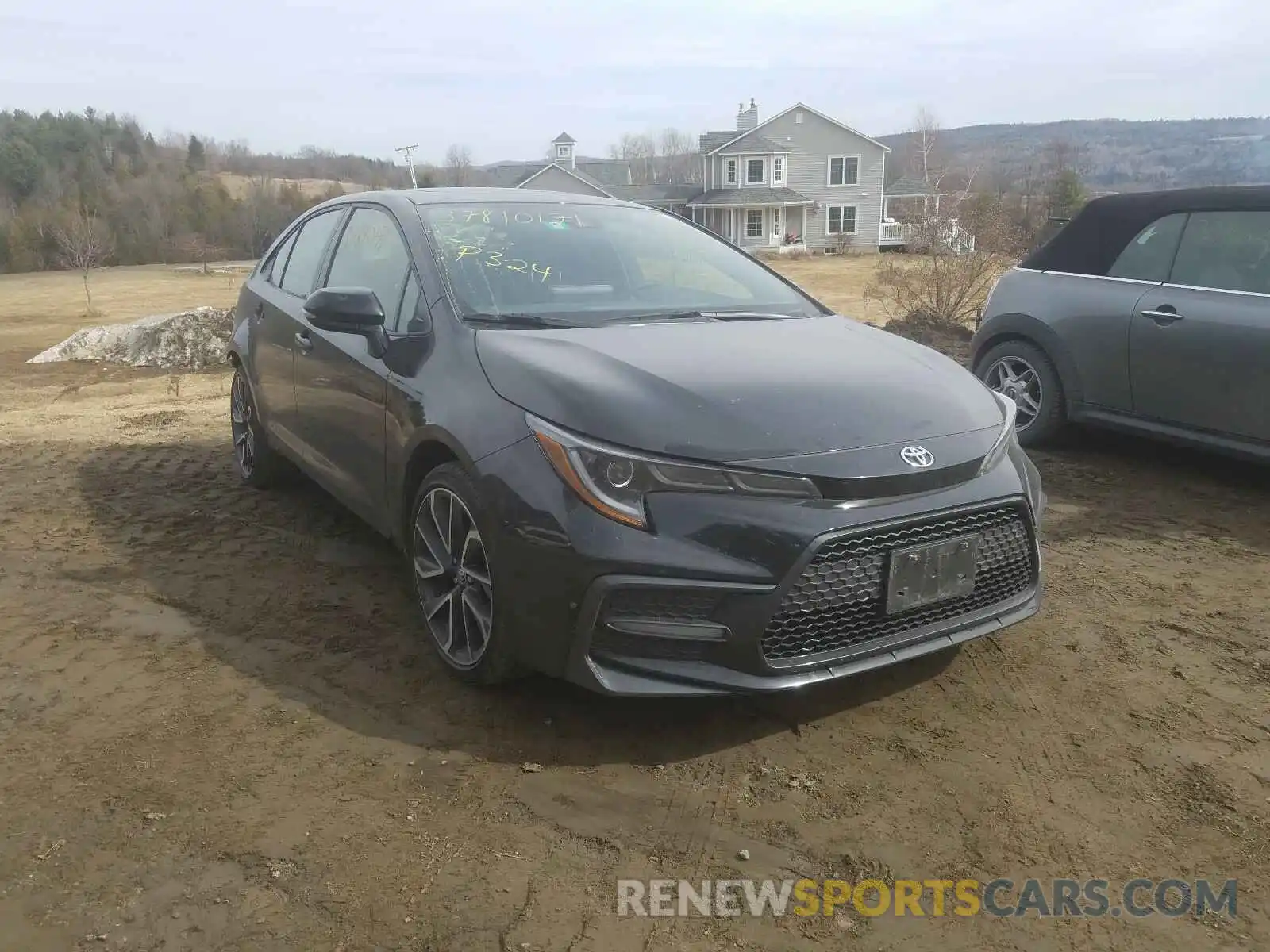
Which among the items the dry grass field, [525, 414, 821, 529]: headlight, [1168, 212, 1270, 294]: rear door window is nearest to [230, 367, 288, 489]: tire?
[525, 414, 821, 529]: headlight

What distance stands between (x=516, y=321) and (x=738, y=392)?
0.96 metres

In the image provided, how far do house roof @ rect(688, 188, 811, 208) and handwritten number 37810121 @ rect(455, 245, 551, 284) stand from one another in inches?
2035

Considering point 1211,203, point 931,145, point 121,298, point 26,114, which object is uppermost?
point 26,114

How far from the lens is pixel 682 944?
7.47 ft

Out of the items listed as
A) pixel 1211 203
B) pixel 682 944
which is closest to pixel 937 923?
pixel 682 944

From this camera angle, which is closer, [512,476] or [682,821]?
[682,821]

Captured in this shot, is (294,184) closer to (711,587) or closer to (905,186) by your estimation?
(905,186)

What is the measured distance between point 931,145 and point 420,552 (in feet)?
197

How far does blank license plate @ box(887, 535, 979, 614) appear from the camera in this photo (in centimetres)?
290

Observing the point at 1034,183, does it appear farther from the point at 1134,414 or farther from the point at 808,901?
the point at 808,901

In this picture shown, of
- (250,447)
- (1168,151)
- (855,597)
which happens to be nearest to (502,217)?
(855,597)

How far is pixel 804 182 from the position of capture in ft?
184

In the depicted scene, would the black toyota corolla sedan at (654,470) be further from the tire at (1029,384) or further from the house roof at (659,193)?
the house roof at (659,193)

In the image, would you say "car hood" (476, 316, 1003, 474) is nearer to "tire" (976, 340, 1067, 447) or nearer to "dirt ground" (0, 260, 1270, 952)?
"dirt ground" (0, 260, 1270, 952)
